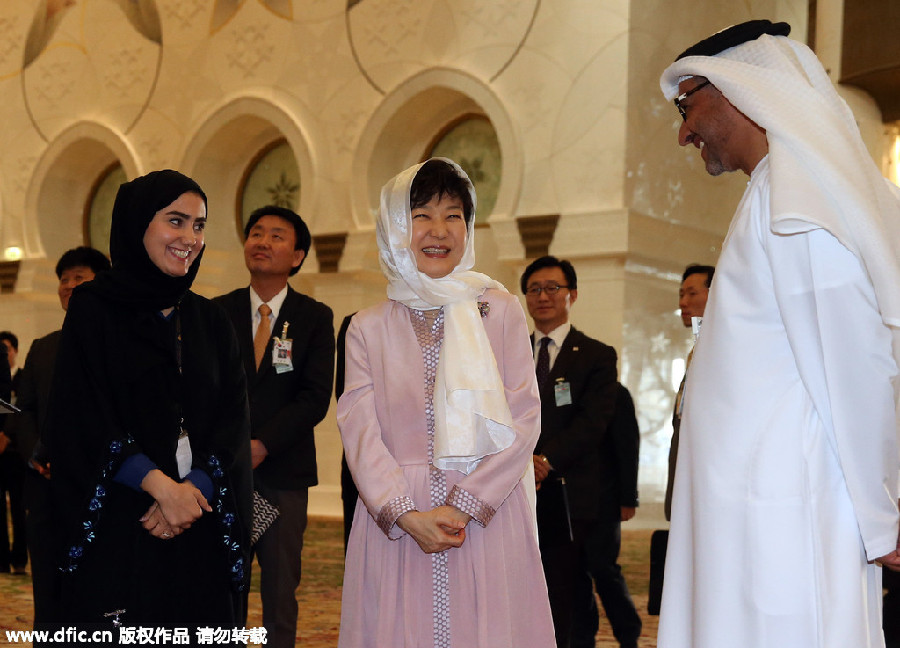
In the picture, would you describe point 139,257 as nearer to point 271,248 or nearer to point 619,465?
point 271,248

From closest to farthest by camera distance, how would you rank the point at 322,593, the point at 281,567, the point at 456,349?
the point at 456,349 < the point at 281,567 < the point at 322,593

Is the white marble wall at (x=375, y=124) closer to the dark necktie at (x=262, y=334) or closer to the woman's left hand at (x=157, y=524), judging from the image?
the dark necktie at (x=262, y=334)

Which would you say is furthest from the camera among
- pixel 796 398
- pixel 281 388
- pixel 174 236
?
pixel 281 388

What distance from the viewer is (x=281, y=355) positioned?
12.9 ft

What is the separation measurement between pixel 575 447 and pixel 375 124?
5.94 m

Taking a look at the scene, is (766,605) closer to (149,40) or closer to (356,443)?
(356,443)

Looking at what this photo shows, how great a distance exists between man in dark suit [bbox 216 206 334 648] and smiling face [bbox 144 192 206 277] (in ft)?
3.98

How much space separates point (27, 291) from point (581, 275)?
22.6 ft

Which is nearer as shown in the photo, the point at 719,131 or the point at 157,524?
the point at 719,131

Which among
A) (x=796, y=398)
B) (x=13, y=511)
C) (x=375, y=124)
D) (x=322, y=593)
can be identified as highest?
(x=375, y=124)

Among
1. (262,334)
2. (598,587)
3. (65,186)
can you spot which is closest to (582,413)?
(598,587)

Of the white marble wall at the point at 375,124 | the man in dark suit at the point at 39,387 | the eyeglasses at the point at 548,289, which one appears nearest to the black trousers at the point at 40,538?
the man in dark suit at the point at 39,387

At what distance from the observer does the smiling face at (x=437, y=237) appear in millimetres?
2957

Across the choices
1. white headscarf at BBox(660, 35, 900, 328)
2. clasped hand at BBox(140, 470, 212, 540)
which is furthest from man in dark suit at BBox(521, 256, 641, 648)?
white headscarf at BBox(660, 35, 900, 328)
